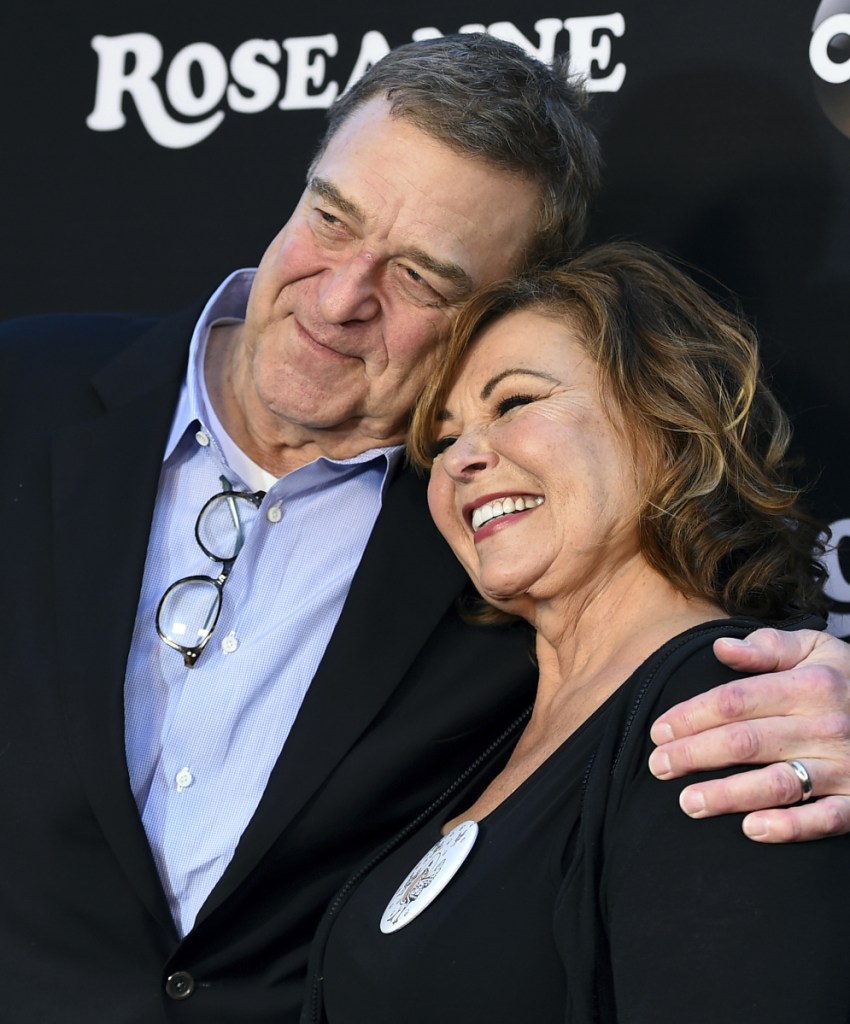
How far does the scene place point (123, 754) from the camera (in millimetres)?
1909

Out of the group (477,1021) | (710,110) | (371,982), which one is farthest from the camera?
(710,110)

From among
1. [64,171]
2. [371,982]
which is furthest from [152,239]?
[371,982]

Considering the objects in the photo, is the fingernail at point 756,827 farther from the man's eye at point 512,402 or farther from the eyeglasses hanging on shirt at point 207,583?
the eyeglasses hanging on shirt at point 207,583

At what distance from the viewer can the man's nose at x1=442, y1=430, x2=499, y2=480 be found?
1.96 m

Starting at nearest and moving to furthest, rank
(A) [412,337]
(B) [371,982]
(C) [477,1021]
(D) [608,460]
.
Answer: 1. (C) [477,1021]
2. (B) [371,982]
3. (D) [608,460]
4. (A) [412,337]

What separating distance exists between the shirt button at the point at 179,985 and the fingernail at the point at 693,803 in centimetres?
87

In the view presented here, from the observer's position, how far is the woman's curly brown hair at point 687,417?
6.10ft

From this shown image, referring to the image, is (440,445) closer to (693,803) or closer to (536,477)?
(536,477)

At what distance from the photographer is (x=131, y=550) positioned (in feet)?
6.73

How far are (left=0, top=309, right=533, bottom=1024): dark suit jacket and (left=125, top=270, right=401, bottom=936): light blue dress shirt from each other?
0.21 feet

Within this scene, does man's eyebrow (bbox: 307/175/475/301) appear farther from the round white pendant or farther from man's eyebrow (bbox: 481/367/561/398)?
the round white pendant

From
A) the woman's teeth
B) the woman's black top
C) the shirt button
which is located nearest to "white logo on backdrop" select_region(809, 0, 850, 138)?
the woman's teeth

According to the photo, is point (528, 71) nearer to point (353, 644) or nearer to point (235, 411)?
point (235, 411)

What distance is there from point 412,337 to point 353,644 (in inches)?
20.4
